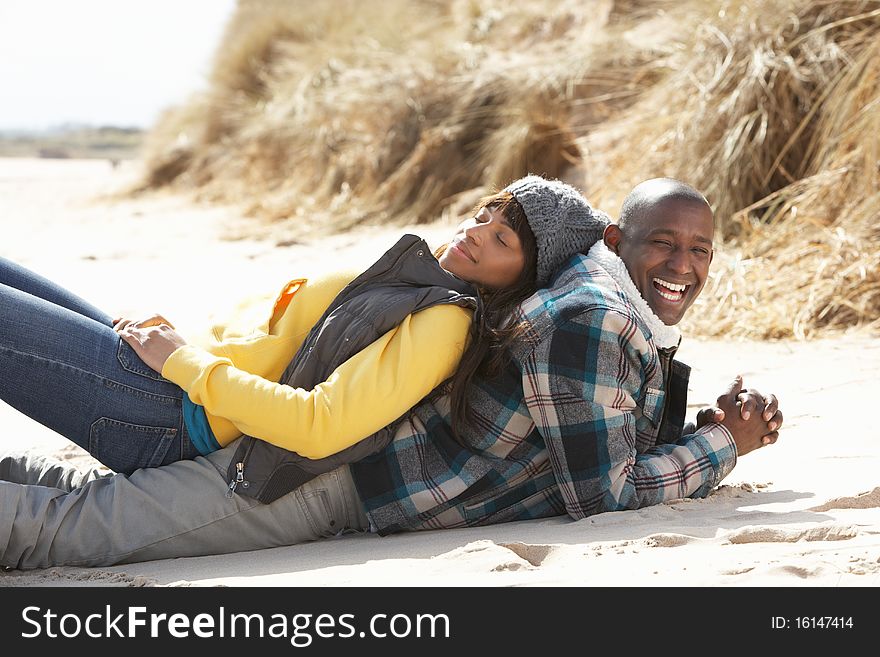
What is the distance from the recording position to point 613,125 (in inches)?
338

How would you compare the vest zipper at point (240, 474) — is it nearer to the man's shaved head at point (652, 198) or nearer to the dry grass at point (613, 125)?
the man's shaved head at point (652, 198)

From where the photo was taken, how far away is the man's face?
3098 millimetres

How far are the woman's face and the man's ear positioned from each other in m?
0.26

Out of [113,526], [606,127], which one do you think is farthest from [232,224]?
[113,526]

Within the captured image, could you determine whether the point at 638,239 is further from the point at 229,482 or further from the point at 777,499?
the point at 229,482

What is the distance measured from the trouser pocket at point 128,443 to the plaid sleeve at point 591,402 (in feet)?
3.21

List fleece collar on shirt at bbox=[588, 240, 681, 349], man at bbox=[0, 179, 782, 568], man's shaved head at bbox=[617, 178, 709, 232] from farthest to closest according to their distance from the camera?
man's shaved head at bbox=[617, 178, 709, 232] → fleece collar on shirt at bbox=[588, 240, 681, 349] → man at bbox=[0, 179, 782, 568]

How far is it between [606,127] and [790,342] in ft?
11.6

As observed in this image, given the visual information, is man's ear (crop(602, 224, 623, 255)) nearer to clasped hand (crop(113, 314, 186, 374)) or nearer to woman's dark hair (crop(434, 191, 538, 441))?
woman's dark hair (crop(434, 191, 538, 441))

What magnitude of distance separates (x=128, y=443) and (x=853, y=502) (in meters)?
1.94

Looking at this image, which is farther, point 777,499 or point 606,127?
point 606,127

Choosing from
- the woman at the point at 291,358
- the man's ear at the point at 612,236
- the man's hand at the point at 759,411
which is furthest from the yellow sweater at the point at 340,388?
the man's hand at the point at 759,411

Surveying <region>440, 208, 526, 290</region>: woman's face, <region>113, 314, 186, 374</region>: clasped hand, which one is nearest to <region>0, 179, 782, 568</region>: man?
<region>440, 208, 526, 290</region>: woman's face
